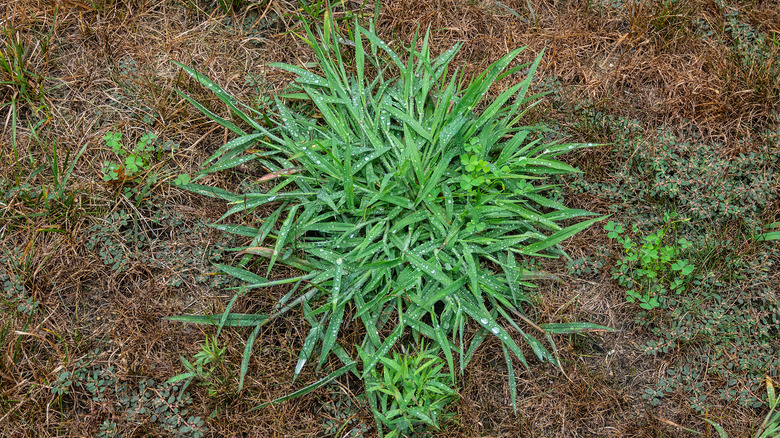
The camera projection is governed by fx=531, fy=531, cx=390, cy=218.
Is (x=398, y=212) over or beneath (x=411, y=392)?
over

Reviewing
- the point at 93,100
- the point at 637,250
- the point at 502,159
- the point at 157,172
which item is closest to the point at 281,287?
the point at 157,172

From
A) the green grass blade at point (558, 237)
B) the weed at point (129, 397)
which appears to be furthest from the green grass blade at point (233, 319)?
the green grass blade at point (558, 237)

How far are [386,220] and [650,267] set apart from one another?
110cm

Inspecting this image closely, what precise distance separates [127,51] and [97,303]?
115 cm

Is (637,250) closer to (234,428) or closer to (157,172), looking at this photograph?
(234,428)

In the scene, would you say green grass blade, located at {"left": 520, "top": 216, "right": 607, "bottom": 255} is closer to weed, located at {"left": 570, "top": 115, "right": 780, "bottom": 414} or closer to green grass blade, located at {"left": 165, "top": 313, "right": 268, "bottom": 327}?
weed, located at {"left": 570, "top": 115, "right": 780, "bottom": 414}

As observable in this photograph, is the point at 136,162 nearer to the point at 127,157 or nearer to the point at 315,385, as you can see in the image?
the point at 127,157

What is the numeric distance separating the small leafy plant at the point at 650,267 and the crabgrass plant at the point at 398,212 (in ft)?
0.69

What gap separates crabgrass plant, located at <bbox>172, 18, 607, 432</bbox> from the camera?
2.08m

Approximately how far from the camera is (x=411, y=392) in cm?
195

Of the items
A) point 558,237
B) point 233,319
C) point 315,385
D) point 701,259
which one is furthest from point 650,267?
point 233,319

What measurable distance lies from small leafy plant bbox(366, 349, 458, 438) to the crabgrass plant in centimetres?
5

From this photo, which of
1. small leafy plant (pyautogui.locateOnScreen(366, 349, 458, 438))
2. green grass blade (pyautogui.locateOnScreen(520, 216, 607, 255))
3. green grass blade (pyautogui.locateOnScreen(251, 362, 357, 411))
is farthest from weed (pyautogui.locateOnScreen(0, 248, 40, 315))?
green grass blade (pyautogui.locateOnScreen(520, 216, 607, 255))

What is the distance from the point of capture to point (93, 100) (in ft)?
7.86
